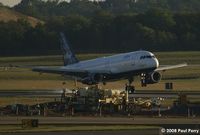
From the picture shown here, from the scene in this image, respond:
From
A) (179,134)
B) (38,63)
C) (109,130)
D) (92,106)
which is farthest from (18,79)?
(179,134)

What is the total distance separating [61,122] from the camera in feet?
228

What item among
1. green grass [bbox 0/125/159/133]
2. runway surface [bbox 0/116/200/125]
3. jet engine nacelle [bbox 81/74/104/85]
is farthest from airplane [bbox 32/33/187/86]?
green grass [bbox 0/125/159/133]

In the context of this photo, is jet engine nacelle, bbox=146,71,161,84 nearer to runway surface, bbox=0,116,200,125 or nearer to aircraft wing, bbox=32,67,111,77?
aircraft wing, bbox=32,67,111,77

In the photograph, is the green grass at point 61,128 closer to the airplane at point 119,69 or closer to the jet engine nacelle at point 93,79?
the airplane at point 119,69

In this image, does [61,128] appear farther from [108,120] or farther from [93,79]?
[93,79]

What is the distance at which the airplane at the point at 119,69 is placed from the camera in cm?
9888

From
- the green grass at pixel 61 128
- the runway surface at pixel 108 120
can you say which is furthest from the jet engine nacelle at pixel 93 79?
the green grass at pixel 61 128

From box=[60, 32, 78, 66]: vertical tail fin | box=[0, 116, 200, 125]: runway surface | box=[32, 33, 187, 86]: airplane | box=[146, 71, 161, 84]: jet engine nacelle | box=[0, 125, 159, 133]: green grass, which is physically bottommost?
box=[0, 125, 159, 133]: green grass

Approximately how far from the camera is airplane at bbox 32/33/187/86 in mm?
98875

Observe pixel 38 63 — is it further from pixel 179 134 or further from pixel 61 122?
pixel 179 134

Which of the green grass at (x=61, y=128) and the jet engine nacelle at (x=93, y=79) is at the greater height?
the jet engine nacelle at (x=93, y=79)

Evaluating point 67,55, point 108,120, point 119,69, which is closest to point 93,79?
point 119,69

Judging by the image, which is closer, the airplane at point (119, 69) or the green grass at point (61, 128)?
the green grass at point (61, 128)

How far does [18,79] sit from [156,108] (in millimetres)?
73021
